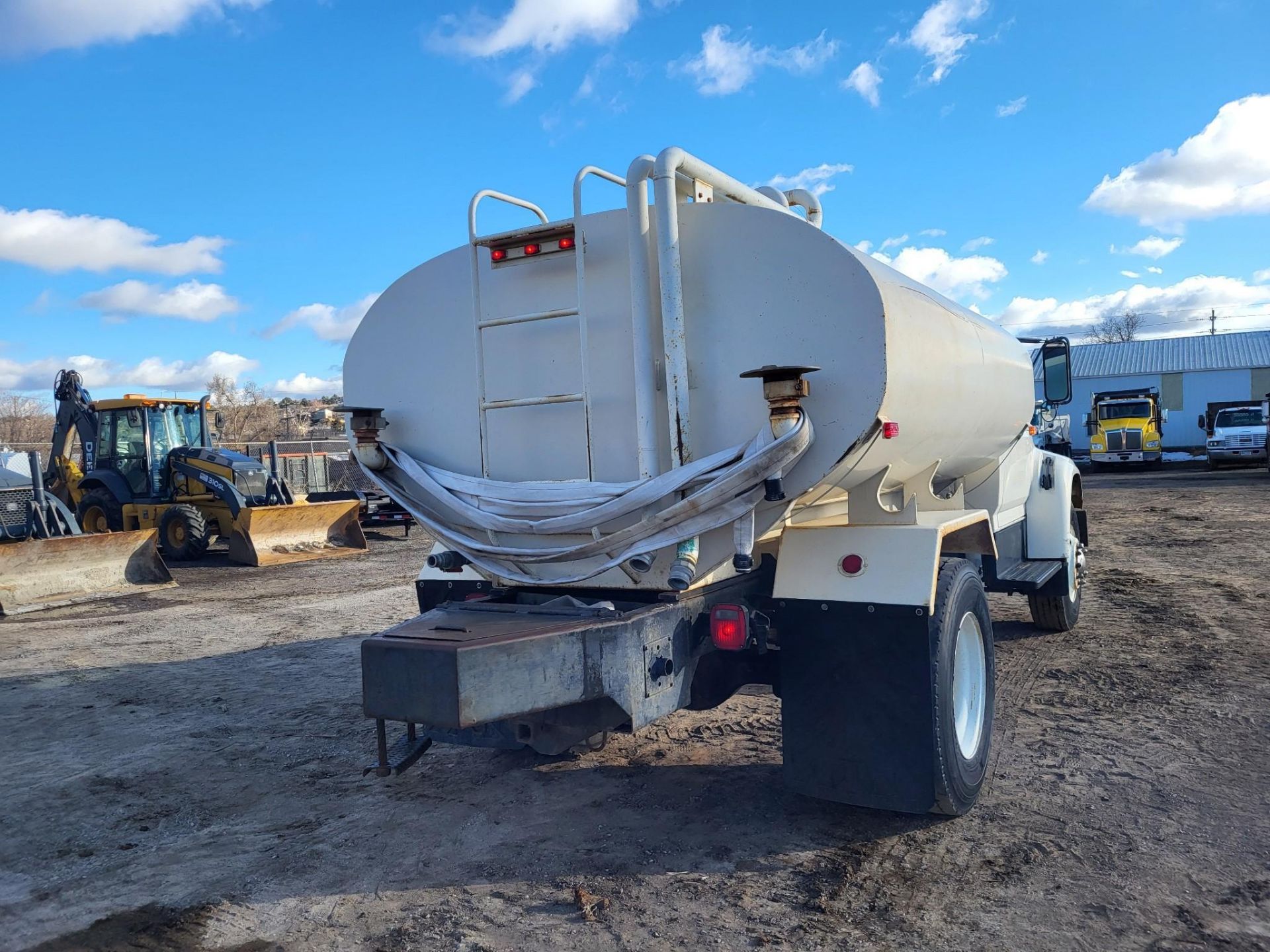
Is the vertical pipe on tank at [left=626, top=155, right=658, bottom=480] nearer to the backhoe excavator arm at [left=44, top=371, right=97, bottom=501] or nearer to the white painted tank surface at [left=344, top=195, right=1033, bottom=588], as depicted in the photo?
the white painted tank surface at [left=344, top=195, right=1033, bottom=588]

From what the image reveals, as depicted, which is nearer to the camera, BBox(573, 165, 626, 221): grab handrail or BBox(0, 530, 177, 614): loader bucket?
BBox(573, 165, 626, 221): grab handrail

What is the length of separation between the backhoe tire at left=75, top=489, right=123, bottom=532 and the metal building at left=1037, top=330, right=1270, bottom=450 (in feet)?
121

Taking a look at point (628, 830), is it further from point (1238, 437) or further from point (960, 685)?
point (1238, 437)

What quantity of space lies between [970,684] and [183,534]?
14.2 m

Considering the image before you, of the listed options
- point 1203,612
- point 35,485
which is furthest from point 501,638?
point 35,485

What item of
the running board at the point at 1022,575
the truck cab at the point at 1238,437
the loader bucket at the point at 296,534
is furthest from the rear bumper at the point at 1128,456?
the running board at the point at 1022,575

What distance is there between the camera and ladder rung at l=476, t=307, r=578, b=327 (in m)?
4.04

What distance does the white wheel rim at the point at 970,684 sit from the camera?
4.32m

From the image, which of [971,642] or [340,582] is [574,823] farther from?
[340,582]

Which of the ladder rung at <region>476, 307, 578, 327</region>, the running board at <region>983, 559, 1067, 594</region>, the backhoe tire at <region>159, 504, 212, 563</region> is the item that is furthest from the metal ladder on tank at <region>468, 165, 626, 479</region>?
the backhoe tire at <region>159, 504, 212, 563</region>

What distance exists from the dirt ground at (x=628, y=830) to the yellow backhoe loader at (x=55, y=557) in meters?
4.39

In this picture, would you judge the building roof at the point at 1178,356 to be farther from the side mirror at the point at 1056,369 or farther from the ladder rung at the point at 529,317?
the ladder rung at the point at 529,317

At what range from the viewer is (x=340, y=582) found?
40.8 ft

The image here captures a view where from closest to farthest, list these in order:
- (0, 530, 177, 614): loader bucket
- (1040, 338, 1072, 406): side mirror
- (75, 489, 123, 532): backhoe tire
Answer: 1. (1040, 338, 1072, 406): side mirror
2. (0, 530, 177, 614): loader bucket
3. (75, 489, 123, 532): backhoe tire
